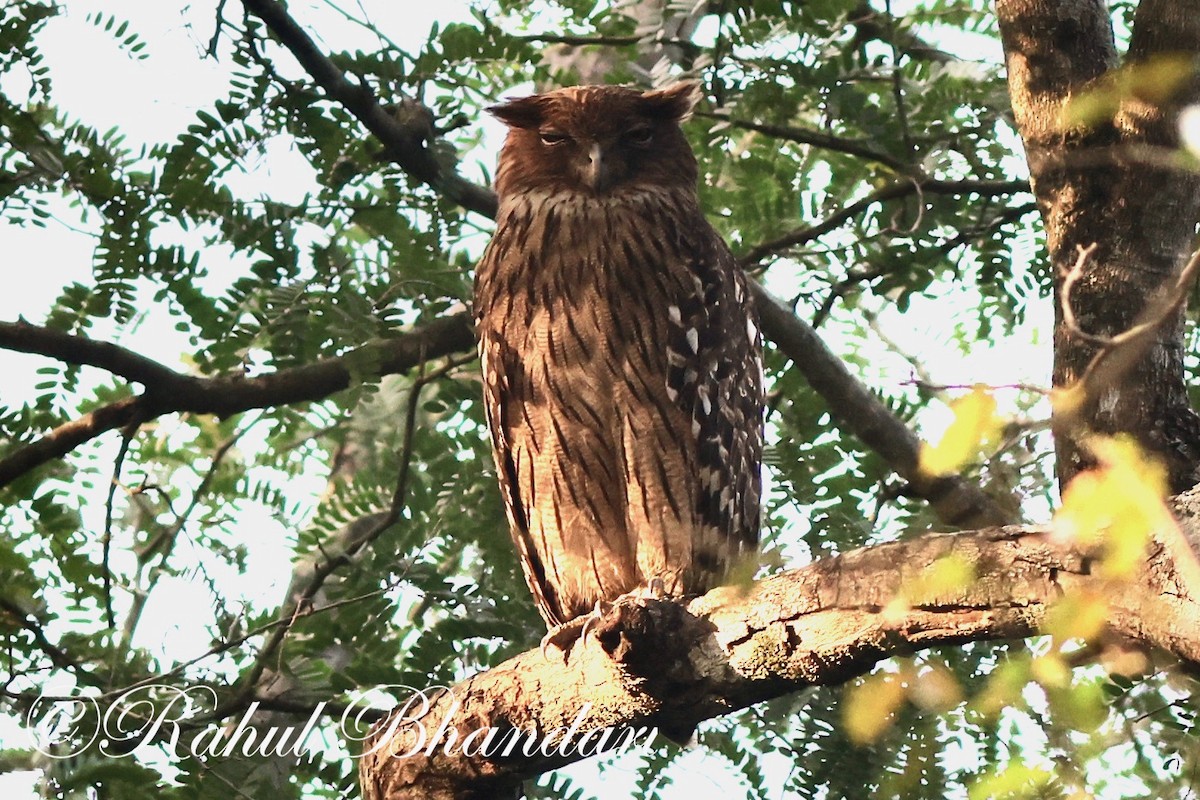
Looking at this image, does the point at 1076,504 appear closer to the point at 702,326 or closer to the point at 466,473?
the point at 702,326

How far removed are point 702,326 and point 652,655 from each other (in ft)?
4.24

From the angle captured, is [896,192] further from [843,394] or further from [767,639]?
[767,639]

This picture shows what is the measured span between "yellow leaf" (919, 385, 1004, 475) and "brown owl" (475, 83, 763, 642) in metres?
2.19

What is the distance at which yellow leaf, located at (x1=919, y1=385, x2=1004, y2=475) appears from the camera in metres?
1.06

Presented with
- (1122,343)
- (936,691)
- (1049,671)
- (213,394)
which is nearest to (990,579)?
(936,691)

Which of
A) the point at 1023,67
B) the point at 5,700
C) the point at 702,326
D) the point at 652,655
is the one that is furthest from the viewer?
the point at 702,326

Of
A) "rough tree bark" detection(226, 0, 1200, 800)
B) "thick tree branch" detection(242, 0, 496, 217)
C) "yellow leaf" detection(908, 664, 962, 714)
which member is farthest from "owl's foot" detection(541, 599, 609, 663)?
"thick tree branch" detection(242, 0, 496, 217)

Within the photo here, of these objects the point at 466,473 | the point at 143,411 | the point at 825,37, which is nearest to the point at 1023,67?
the point at 825,37

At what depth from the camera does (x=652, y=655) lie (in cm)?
215

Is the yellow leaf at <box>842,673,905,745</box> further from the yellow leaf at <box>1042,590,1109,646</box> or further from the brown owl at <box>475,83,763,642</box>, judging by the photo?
the brown owl at <box>475,83,763,642</box>

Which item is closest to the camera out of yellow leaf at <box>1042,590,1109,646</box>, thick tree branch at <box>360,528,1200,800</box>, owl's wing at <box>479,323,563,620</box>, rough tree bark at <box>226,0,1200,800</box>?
yellow leaf at <box>1042,590,1109,646</box>

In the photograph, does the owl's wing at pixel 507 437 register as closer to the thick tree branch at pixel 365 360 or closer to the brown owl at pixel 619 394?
the brown owl at pixel 619 394

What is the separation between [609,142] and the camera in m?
3.65

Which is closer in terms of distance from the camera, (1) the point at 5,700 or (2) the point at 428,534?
(1) the point at 5,700
